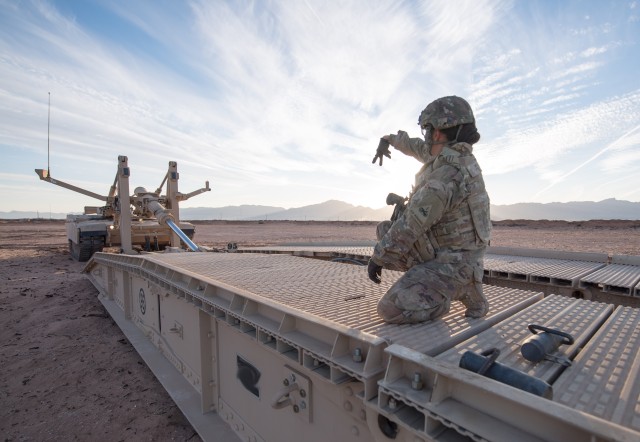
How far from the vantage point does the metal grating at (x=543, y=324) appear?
1.82m

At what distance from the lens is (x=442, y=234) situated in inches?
96.3

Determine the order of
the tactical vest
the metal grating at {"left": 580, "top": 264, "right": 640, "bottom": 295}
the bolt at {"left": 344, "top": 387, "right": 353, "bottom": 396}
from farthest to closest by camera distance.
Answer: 1. the metal grating at {"left": 580, "top": 264, "right": 640, "bottom": 295}
2. the tactical vest
3. the bolt at {"left": 344, "top": 387, "right": 353, "bottom": 396}

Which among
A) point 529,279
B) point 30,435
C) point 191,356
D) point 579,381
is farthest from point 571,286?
point 30,435

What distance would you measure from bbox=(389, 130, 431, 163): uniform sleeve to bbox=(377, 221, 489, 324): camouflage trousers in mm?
854

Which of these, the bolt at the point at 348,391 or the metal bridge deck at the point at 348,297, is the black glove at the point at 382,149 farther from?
the bolt at the point at 348,391

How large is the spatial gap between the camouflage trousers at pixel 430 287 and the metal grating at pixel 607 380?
0.77m

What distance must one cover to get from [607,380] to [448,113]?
176cm

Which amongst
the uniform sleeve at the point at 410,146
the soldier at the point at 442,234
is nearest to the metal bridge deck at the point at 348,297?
the soldier at the point at 442,234

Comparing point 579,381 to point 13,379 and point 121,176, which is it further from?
point 121,176

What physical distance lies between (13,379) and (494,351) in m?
5.96

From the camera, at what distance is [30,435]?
3.61 m

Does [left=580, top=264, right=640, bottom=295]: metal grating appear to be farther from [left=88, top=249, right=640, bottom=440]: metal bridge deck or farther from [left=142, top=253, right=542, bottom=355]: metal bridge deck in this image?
[left=142, top=253, right=542, bottom=355]: metal bridge deck

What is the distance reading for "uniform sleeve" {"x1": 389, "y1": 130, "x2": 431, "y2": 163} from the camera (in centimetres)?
281

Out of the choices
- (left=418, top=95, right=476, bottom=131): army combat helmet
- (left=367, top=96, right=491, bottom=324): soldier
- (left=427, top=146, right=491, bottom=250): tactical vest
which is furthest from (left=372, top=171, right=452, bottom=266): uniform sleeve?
(left=418, top=95, right=476, bottom=131): army combat helmet
